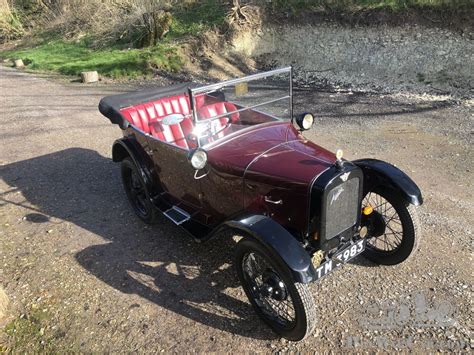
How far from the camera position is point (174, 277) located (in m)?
4.00

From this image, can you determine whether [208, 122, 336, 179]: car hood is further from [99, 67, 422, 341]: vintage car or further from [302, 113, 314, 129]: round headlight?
[302, 113, 314, 129]: round headlight

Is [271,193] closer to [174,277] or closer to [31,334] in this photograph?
[174,277]

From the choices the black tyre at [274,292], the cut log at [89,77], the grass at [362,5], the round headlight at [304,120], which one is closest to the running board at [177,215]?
the black tyre at [274,292]

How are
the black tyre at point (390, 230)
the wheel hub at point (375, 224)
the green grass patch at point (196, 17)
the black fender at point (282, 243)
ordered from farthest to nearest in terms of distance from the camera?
the green grass patch at point (196, 17) → the wheel hub at point (375, 224) → the black tyre at point (390, 230) → the black fender at point (282, 243)

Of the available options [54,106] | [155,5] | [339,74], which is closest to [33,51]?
[155,5]

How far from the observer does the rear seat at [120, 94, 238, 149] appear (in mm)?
4668

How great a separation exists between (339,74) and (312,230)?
9009 mm

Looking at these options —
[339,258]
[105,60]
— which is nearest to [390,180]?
[339,258]

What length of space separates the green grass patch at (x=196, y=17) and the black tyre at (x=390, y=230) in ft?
38.2

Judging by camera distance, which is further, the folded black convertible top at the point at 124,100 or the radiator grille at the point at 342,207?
the folded black convertible top at the point at 124,100

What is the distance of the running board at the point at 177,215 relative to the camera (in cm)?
425

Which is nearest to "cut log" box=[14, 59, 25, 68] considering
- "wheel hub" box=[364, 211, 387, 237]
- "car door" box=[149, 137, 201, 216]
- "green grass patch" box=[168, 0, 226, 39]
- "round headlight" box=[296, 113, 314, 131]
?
"green grass patch" box=[168, 0, 226, 39]

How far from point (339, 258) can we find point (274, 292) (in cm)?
61

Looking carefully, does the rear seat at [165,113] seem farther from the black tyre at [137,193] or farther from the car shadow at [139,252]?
the car shadow at [139,252]
